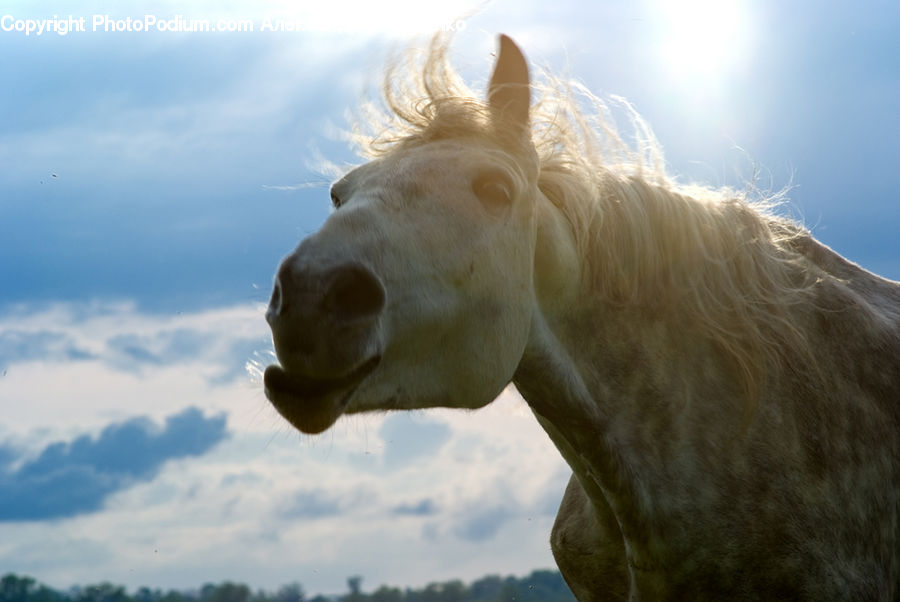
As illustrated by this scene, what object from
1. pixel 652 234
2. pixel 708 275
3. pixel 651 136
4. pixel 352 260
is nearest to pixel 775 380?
pixel 708 275

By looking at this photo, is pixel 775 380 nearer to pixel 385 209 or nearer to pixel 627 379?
pixel 627 379

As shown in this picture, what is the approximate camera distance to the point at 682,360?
11.0ft

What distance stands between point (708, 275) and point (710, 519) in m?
0.94

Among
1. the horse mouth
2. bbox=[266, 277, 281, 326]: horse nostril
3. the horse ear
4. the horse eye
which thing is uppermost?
the horse ear

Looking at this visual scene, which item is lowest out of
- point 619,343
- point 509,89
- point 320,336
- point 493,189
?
point 320,336

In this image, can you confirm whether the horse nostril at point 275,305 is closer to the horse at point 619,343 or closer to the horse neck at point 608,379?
the horse at point 619,343

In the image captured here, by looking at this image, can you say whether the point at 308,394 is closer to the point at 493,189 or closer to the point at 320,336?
the point at 320,336

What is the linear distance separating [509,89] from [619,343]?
1.03 metres

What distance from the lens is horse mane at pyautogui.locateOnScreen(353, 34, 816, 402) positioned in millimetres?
3320

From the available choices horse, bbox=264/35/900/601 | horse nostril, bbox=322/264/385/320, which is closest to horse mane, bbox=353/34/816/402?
horse, bbox=264/35/900/601

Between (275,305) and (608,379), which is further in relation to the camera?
(608,379)

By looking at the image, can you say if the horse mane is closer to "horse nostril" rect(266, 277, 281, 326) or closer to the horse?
the horse

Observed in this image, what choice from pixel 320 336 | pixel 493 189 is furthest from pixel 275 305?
pixel 493 189

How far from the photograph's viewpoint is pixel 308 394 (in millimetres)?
2646
